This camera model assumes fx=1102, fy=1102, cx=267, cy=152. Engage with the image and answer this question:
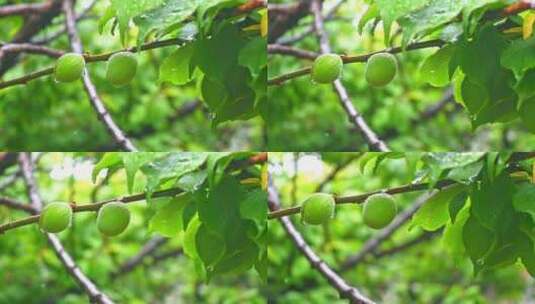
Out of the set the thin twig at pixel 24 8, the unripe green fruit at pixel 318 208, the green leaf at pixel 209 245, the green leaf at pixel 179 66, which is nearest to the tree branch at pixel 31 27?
the thin twig at pixel 24 8

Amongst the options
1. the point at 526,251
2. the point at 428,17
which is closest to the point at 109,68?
the point at 428,17

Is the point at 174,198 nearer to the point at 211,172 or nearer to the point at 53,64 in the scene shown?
the point at 211,172

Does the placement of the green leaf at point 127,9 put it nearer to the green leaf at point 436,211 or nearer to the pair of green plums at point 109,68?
the pair of green plums at point 109,68

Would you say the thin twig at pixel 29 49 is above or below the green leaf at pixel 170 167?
above

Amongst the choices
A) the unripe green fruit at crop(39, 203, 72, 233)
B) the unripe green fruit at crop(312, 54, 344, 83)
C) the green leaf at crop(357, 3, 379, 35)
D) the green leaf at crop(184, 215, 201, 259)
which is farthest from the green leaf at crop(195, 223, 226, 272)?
the green leaf at crop(357, 3, 379, 35)

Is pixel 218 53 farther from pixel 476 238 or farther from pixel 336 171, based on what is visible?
pixel 476 238

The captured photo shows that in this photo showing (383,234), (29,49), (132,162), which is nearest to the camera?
(132,162)

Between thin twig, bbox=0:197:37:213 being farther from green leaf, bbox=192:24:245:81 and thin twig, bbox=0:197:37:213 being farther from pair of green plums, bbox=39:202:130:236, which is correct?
green leaf, bbox=192:24:245:81
